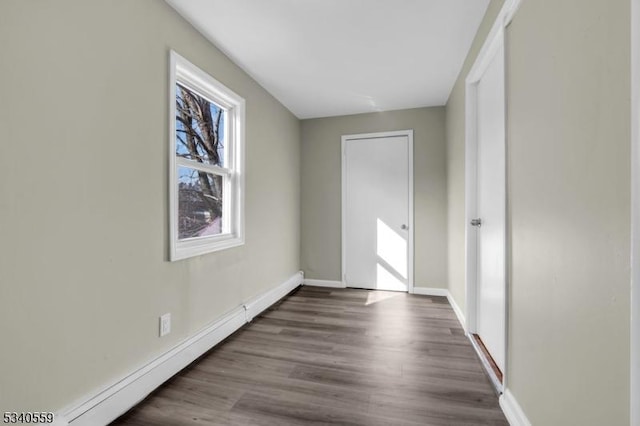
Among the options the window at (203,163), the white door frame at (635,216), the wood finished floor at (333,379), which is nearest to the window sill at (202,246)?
the window at (203,163)

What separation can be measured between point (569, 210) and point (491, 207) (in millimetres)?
1062

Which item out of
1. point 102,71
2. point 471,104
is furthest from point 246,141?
point 471,104

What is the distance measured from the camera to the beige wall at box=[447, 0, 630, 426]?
2.63ft

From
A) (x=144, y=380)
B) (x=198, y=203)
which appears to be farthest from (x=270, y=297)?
(x=144, y=380)

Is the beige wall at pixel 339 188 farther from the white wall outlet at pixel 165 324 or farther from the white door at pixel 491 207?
the white wall outlet at pixel 165 324

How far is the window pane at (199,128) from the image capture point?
7.15 feet

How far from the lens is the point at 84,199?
4.63 ft

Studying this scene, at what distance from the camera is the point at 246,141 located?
2881 mm

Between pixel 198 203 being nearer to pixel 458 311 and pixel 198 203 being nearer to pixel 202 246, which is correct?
pixel 202 246

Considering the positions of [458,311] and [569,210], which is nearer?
[569,210]

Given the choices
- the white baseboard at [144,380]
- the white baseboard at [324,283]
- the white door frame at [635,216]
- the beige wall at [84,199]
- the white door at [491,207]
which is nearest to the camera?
the white door frame at [635,216]

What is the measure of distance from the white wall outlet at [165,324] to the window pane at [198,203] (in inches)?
21.4

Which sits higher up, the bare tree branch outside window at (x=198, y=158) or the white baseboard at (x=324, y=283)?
the bare tree branch outside window at (x=198, y=158)

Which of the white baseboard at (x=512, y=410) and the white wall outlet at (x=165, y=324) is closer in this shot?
the white baseboard at (x=512, y=410)
